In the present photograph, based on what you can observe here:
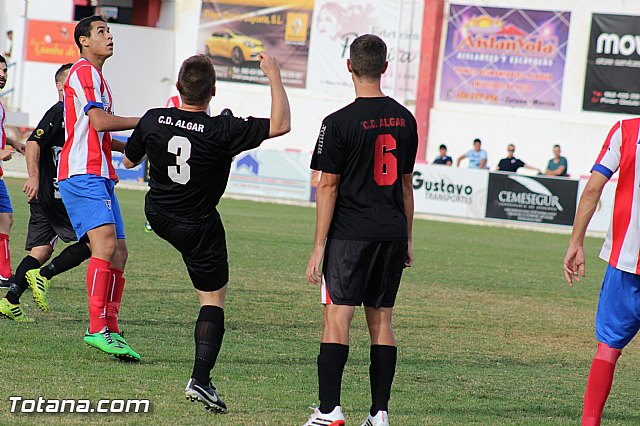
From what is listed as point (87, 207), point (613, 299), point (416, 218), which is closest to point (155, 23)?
point (416, 218)

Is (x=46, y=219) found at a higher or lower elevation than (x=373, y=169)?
lower

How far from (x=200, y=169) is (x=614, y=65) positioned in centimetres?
2661

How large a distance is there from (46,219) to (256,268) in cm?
402

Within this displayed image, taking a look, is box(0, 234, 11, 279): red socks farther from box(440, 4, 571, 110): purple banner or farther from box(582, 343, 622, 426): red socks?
box(440, 4, 571, 110): purple banner

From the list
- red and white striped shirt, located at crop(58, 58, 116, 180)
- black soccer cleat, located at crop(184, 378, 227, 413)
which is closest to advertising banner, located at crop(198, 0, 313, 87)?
red and white striped shirt, located at crop(58, 58, 116, 180)

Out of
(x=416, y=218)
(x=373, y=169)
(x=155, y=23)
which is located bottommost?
(x=416, y=218)

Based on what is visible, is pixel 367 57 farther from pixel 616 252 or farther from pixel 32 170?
pixel 32 170

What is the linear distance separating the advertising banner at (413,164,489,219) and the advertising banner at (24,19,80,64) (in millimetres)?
15298

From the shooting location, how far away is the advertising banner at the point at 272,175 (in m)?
25.7

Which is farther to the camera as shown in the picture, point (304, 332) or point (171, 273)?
point (171, 273)

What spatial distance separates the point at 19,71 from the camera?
3547 cm

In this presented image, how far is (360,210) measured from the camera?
530 centimetres

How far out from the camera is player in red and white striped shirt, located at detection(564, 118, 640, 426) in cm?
516

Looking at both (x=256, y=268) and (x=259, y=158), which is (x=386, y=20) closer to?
(x=259, y=158)
